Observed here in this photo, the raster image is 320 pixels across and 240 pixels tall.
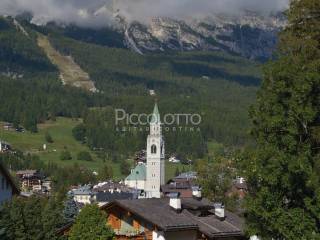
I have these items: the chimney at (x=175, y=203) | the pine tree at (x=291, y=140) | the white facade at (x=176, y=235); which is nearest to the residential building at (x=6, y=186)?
the chimney at (x=175, y=203)

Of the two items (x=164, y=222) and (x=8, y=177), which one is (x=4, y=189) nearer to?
(x=8, y=177)

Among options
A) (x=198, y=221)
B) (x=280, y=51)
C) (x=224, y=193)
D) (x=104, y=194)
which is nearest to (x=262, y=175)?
(x=280, y=51)

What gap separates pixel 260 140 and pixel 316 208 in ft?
12.3

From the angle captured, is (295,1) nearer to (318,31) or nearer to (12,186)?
(318,31)

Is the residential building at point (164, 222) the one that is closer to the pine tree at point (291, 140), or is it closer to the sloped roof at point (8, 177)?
the pine tree at point (291, 140)

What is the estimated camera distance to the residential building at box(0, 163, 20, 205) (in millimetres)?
58812

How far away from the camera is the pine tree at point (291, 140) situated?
33.0 m

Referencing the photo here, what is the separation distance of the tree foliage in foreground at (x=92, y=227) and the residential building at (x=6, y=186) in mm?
14486

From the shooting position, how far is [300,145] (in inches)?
1314

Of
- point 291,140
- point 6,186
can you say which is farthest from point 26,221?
point 291,140

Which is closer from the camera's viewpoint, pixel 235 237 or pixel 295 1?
pixel 295 1

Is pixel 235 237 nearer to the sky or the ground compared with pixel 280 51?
nearer to the ground

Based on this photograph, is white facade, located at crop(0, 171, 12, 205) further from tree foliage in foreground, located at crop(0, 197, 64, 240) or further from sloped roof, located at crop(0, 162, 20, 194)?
tree foliage in foreground, located at crop(0, 197, 64, 240)

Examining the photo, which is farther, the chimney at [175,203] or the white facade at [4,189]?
the white facade at [4,189]
